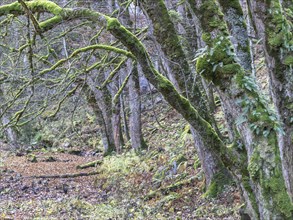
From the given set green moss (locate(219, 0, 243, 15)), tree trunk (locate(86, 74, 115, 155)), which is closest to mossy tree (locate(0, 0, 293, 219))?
green moss (locate(219, 0, 243, 15))

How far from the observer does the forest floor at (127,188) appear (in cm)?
849

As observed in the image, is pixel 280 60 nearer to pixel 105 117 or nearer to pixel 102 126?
pixel 105 117

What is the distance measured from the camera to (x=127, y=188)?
11164 mm

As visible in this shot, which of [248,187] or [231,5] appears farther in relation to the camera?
[231,5]

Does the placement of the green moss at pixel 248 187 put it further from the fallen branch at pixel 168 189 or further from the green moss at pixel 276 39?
the fallen branch at pixel 168 189

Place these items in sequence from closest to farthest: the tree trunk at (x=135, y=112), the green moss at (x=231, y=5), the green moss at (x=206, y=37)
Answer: the green moss at (x=206, y=37) → the green moss at (x=231, y=5) → the tree trunk at (x=135, y=112)

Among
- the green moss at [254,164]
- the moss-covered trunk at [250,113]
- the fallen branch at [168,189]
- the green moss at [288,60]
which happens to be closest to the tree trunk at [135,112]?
the fallen branch at [168,189]

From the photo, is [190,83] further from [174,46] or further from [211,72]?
[211,72]

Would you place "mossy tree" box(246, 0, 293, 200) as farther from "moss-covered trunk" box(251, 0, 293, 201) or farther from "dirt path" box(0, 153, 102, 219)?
"dirt path" box(0, 153, 102, 219)

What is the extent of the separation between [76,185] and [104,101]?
439 cm

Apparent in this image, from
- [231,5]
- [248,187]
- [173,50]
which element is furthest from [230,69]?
[173,50]

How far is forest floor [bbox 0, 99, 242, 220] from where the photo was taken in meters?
8.49

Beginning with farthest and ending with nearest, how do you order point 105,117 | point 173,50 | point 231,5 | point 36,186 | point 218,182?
point 105,117
point 36,186
point 218,182
point 173,50
point 231,5

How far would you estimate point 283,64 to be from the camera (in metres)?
3.75
